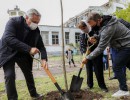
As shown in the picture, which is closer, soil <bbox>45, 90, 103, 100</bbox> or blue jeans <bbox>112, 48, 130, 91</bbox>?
blue jeans <bbox>112, 48, 130, 91</bbox>

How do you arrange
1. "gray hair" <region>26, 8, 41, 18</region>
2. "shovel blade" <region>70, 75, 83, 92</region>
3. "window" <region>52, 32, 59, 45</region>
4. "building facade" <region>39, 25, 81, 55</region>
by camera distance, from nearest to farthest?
"gray hair" <region>26, 8, 41, 18</region>
"shovel blade" <region>70, 75, 83, 92</region>
"building facade" <region>39, 25, 81, 55</region>
"window" <region>52, 32, 59, 45</region>

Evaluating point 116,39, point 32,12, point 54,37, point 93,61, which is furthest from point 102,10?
point 32,12

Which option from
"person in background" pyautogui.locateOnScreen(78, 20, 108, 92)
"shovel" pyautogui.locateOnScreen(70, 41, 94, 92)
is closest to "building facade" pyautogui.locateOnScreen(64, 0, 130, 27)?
"person in background" pyautogui.locateOnScreen(78, 20, 108, 92)

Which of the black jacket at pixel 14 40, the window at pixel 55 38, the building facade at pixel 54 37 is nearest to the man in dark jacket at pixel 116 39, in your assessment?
the black jacket at pixel 14 40

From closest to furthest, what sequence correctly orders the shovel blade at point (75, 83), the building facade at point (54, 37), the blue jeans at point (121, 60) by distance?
the blue jeans at point (121, 60) < the shovel blade at point (75, 83) < the building facade at point (54, 37)

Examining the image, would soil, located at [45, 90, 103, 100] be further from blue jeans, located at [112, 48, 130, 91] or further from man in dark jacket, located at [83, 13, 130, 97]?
blue jeans, located at [112, 48, 130, 91]

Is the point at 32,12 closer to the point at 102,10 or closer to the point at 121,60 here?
the point at 121,60

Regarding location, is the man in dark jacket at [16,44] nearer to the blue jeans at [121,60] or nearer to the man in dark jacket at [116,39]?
the man in dark jacket at [116,39]

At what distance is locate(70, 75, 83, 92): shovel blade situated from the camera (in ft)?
18.6

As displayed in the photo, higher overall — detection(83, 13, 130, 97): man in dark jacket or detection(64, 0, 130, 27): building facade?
detection(83, 13, 130, 97): man in dark jacket

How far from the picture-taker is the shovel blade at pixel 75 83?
5672 mm

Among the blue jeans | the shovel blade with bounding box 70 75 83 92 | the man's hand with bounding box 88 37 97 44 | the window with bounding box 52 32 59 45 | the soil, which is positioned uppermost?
the man's hand with bounding box 88 37 97 44

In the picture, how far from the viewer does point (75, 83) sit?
5.70 metres

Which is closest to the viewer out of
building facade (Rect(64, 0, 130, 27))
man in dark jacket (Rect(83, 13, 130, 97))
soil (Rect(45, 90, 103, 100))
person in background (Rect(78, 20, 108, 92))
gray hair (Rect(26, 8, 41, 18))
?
gray hair (Rect(26, 8, 41, 18))
